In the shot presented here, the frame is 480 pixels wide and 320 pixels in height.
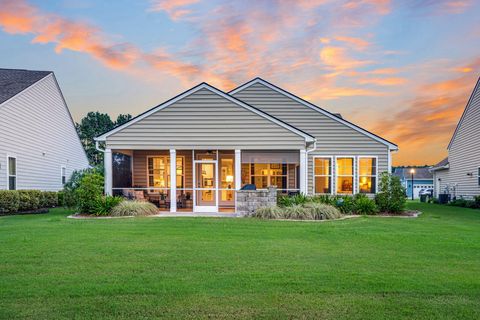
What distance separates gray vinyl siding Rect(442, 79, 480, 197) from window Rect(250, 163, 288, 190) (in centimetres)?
1274

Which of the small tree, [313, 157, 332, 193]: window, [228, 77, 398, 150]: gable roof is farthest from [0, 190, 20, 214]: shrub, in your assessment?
the small tree

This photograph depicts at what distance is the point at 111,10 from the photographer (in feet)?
53.6

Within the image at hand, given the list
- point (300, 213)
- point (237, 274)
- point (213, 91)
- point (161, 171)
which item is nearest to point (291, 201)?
point (300, 213)

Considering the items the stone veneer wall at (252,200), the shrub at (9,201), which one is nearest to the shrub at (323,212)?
the stone veneer wall at (252,200)

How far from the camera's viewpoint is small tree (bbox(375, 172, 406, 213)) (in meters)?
15.8

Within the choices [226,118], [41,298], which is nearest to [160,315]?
[41,298]

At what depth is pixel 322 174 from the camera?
18.8m

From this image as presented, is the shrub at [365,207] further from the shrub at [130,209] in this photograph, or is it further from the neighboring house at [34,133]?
the neighboring house at [34,133]

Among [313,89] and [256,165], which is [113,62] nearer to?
[256,165]

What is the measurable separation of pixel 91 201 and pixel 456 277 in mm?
12144

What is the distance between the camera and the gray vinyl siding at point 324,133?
18.4m

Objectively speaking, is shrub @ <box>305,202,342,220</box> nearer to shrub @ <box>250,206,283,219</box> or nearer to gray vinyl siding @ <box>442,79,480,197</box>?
shrub @ <box>250,206,283,219</box>

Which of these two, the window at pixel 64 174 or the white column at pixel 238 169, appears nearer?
the white column at pixel 238 169

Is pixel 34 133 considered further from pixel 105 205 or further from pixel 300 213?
pixel 300 213
